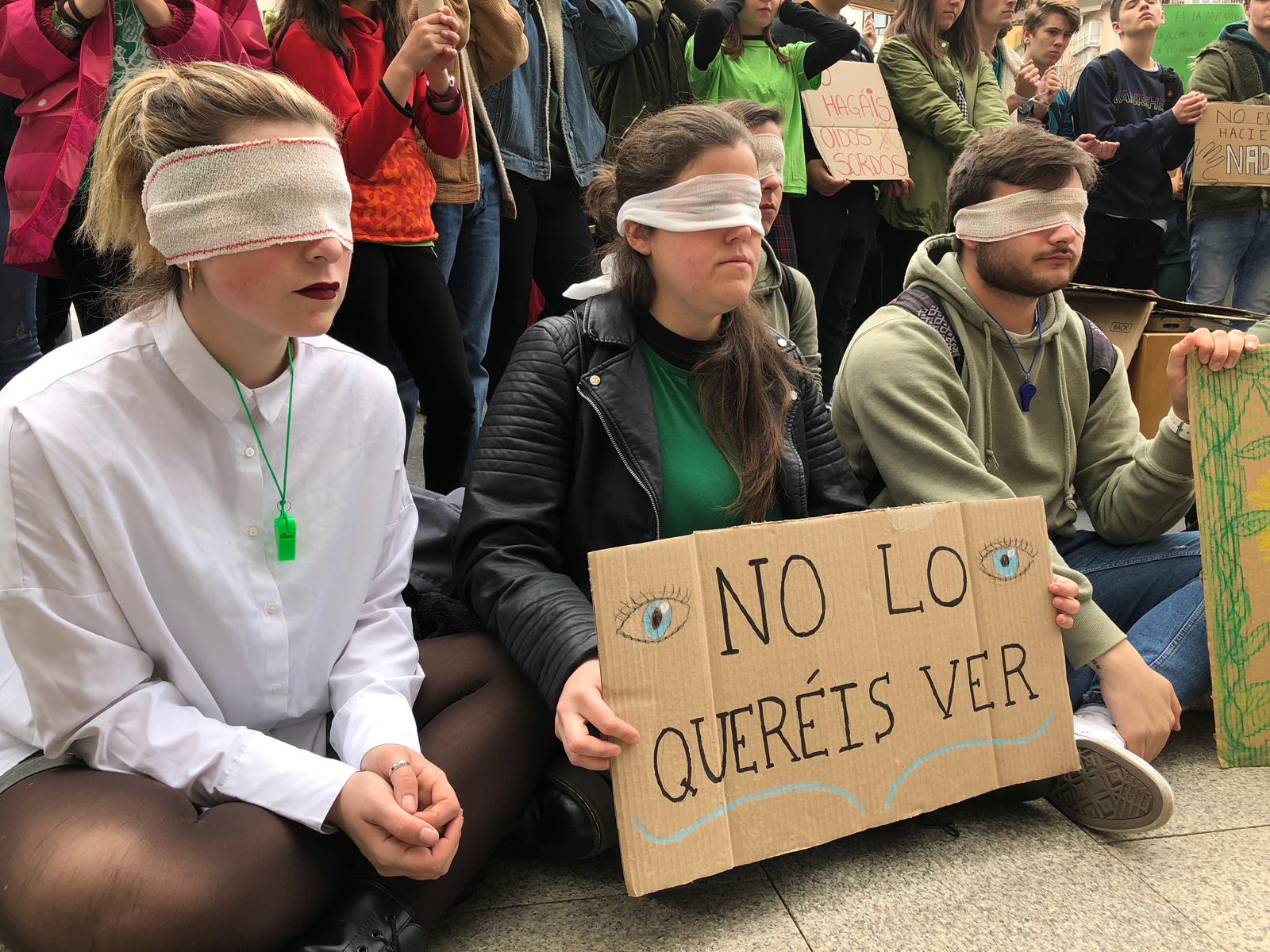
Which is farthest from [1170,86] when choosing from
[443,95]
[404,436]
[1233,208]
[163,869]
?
[163,869]

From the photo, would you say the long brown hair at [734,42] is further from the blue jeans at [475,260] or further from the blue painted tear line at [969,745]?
the blue painted tear line at [969,745]

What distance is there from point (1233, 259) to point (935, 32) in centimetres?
224

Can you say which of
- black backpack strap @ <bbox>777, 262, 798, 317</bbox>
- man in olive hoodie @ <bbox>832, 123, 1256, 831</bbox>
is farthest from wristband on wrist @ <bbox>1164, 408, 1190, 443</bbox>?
black backpack strap @ <bbox>777, 262, 798, 317</bbox>

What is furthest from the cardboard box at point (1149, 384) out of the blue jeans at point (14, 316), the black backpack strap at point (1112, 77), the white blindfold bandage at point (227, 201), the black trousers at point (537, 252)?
the blue jeans at point (14, 316)

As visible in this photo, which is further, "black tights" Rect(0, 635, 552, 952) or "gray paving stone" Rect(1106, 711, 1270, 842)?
"gray paving stone" Rect(1106, 711, 1270, 842)

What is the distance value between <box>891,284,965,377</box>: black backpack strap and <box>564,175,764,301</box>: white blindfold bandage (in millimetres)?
728

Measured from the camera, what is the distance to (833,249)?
15.3ft

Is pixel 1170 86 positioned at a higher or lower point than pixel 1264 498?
higher

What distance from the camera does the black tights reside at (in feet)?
4.94

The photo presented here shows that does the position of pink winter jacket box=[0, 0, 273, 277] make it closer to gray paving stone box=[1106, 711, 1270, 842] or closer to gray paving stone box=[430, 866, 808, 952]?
gray paving stone box=[430, 866, 808, 952]

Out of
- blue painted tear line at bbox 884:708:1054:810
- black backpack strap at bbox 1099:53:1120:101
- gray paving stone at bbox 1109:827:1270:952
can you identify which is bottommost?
gray paving stone at bbox 1109:827:1270:952

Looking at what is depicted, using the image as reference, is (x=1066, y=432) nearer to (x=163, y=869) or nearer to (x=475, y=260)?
(x=475, y=260)

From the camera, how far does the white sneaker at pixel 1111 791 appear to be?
2.15 meters

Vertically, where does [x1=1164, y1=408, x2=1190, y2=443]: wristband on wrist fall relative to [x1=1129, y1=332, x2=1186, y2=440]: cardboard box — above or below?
above
